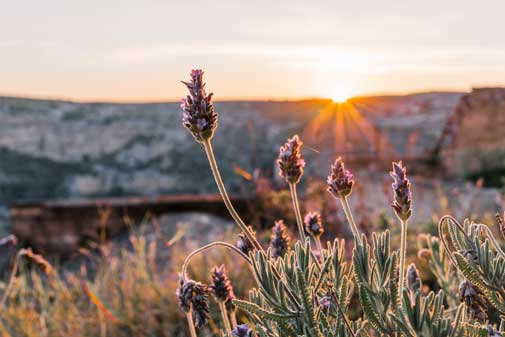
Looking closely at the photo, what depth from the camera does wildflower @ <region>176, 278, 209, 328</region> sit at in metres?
1.79

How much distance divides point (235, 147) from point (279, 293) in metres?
15.1

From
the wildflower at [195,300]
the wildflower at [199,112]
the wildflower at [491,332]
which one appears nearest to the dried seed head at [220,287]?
the wildflower at [195,300]

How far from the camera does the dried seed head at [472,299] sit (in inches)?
66.2

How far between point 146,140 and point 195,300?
53.1ft

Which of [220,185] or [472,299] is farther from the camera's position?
[472,299]

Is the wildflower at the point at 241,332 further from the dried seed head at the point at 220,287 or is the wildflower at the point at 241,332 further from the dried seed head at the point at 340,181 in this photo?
the dried seed head at the point at 340,181

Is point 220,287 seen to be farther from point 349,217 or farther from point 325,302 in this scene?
point 349,217

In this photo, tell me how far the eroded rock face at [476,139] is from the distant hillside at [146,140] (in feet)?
2.21

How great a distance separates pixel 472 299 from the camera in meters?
1.69

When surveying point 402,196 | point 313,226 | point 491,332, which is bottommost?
point 491,332

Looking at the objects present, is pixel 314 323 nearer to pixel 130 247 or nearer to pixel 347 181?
pixel 347 181

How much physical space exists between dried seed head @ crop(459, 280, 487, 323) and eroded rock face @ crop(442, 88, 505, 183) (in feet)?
38.1

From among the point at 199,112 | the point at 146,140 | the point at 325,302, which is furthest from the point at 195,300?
the point at 146,140

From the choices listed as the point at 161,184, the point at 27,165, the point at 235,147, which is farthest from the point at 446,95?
the point at 27,165
